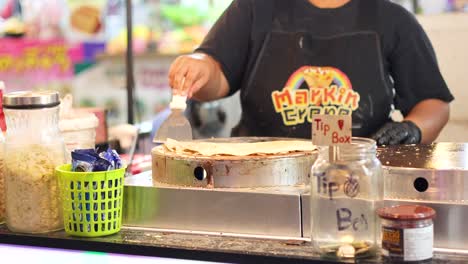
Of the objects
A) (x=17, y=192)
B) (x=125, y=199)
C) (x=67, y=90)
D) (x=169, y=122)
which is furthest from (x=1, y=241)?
(x=67, y=90)

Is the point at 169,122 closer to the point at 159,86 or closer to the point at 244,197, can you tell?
the point at 244,197

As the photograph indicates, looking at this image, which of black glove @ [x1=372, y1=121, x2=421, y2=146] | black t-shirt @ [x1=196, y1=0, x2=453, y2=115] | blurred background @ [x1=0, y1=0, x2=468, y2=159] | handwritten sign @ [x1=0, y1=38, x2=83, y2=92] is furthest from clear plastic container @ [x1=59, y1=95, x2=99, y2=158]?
handwritten sign @ [x1=0, y1=38, x2=83, y2=92]

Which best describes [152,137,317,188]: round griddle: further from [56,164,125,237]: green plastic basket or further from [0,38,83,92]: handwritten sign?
[0,38,83,92]: handwritten sign

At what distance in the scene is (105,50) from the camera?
4406 millimetres

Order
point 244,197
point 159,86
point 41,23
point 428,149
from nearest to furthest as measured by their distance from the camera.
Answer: point 244,197
point 428,149
point 41,23
point 159,86

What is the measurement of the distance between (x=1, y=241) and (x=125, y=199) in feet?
0.80

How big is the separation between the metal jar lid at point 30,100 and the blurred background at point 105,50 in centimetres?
252

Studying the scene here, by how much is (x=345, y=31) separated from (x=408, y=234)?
3.64 ft

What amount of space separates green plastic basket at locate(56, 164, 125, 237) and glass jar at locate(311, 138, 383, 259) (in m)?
0.38

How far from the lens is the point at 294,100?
2.14m

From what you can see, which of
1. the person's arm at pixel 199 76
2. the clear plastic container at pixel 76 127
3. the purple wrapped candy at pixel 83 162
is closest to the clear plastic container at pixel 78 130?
the clear plastic container at pixel 76 127

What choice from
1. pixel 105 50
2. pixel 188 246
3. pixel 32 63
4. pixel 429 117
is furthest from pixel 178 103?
pixel 105 50

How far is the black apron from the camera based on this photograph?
2115 millimetres

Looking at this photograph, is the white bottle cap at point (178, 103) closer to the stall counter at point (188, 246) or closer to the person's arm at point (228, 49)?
the stall counter at point (188, 246)
